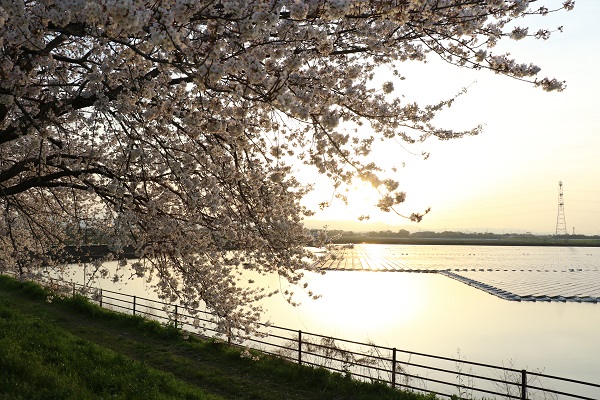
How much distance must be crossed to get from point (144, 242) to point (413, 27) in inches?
200

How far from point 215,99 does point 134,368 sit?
7.35 meters

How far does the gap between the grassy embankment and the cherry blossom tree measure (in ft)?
7.36

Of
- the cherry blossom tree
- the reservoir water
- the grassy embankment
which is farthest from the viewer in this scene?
the reservoir water

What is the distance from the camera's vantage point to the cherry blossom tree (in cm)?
394

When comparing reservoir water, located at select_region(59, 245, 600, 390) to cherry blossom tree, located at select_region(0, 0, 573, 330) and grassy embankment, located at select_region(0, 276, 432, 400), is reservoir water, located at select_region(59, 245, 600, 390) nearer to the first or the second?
grassy embankment, located at select_region(0, 276, 432, 400)

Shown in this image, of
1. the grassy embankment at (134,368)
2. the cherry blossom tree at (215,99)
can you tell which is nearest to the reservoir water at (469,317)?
the grassy embankment at (134,368)

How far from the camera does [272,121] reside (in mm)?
6910

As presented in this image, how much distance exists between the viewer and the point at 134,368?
985 cm

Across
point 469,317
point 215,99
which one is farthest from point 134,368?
point 469,317

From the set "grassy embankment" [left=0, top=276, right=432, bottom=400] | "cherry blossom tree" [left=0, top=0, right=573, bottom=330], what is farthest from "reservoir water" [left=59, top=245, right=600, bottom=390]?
"cherry blossom tree" [left=0, top=0, right=573, bottom=330]

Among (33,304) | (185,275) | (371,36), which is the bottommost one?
(33,304)

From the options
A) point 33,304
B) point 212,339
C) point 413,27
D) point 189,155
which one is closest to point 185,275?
point 189,155

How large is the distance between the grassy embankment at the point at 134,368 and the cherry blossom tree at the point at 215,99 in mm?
2244

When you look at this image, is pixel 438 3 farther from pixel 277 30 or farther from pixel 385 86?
pixel 277 30
